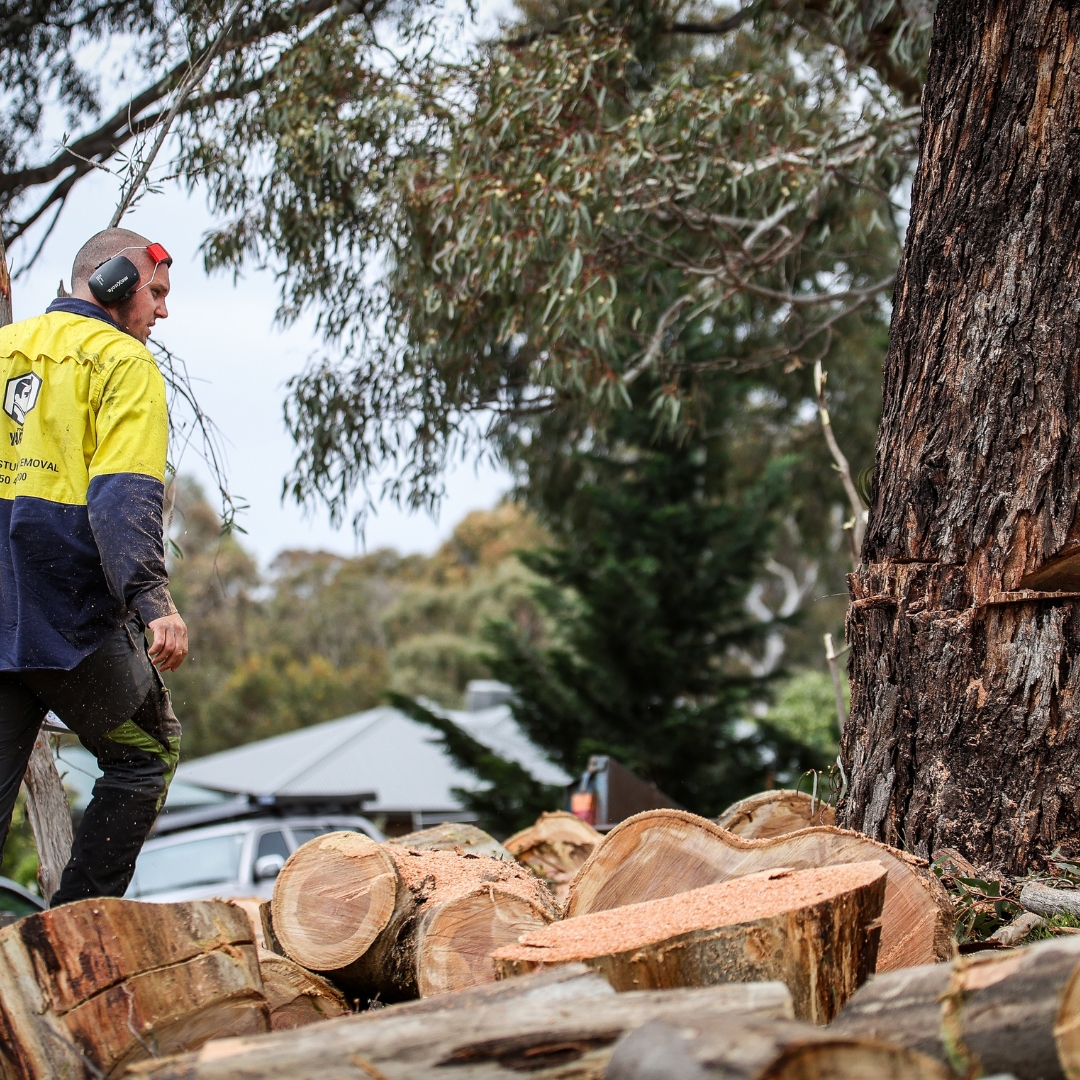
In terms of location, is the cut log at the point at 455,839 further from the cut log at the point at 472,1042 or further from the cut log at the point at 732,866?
the cut log at the point at 472,1042

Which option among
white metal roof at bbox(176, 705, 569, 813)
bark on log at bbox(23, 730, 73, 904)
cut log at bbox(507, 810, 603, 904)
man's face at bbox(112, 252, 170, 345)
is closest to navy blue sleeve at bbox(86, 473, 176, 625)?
man's face at bbox(112, 252, 170, 345)

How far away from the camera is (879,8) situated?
22.6 feet

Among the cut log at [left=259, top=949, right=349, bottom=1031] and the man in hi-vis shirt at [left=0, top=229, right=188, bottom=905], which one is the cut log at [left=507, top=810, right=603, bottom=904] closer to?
the cut log at [left=259, top=949, right=349, bottom=1031]

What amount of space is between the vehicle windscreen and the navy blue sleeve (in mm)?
9523

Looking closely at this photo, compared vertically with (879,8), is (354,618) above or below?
below

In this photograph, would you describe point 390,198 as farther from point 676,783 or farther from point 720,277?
point 676,783

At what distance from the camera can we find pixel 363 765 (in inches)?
671

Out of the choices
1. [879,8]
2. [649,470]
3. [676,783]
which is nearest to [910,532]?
[879,8]

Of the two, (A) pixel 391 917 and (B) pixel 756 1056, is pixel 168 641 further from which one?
(B) pixel 756 1056

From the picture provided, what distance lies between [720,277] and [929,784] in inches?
173

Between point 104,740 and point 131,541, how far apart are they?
1.62ft

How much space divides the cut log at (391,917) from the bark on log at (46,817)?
3.12ft

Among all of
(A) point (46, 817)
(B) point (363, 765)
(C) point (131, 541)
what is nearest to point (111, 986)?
(C) point (131, 541)

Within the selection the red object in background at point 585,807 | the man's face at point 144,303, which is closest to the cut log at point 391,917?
the man's face at point 144,303
